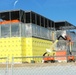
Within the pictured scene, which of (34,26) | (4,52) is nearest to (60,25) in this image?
(34,26)

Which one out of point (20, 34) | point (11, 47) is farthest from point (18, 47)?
point (20, 34)

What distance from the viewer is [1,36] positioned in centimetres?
5966

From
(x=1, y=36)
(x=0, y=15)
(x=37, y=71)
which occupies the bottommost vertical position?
(x=37, y=71)

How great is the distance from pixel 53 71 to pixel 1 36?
4681cm

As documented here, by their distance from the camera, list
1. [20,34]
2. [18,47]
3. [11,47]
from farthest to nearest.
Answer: [11,47]
[20,34]
[18,47]

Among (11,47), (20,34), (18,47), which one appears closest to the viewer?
(18,47)

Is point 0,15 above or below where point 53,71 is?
above

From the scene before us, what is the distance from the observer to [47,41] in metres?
67.9

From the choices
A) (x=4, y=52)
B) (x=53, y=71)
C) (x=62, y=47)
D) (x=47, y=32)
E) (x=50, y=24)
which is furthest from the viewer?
(x=50, y=24)

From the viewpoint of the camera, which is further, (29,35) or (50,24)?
(50,24)

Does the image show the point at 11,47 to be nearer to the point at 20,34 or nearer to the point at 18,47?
the point at 18,47

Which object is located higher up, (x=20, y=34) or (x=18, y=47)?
(x=20, y=34)

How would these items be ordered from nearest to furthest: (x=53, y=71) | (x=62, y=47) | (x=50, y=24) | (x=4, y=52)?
(x=53, y=71) → (x=62, y=47) → (x=4, y=52) → (x=50, y=24)

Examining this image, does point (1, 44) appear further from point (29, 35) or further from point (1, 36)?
point (29, 35)
